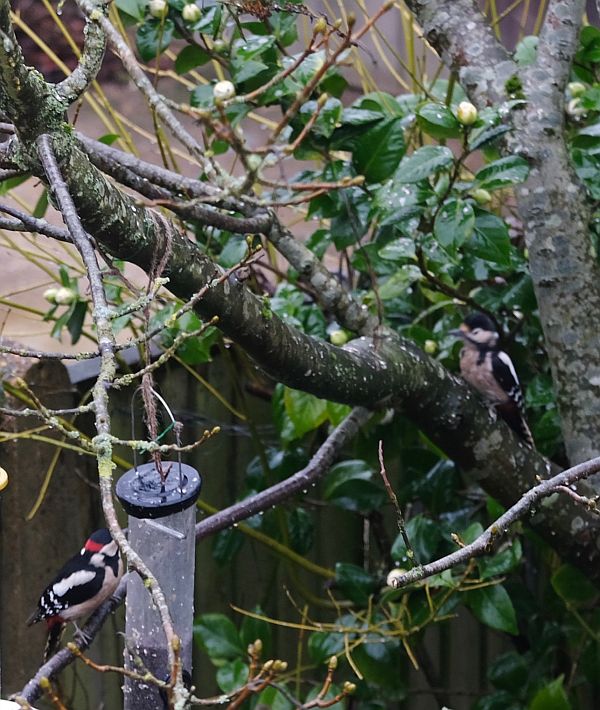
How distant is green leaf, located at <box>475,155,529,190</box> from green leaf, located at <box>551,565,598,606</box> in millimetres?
914

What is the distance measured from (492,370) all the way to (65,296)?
39.1 inches

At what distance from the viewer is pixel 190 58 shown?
212 centimetres

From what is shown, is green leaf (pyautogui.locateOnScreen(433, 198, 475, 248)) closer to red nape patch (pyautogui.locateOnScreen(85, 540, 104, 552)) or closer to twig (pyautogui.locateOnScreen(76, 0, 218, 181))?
twig (pyautogui.locateOnScreen(76, 0, 218, 181))

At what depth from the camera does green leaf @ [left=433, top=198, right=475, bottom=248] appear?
170 centimetres

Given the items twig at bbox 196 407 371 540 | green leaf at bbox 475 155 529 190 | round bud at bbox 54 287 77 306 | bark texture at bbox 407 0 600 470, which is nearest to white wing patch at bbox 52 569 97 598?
twig at bbox 196 407 371 540

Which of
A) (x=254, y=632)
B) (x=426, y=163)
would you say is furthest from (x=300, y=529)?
(x=426, y=163)

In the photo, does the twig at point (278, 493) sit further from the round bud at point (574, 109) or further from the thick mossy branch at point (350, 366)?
the round bud at point (574, 109)

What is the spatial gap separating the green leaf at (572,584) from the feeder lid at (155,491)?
131cm

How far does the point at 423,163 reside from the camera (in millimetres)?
1717

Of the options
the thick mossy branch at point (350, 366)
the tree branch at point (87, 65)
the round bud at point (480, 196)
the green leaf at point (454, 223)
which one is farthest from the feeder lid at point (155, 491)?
the round bud at point (480, 196)

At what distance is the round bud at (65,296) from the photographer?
2.15 metres

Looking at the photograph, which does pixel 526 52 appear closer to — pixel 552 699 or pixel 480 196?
pixel 480 196

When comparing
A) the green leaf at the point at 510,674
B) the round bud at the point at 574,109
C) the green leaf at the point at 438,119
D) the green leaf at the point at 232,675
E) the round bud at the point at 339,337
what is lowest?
the green leaf at the point at 510,674

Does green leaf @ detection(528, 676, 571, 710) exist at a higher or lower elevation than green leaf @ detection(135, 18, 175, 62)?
lower
